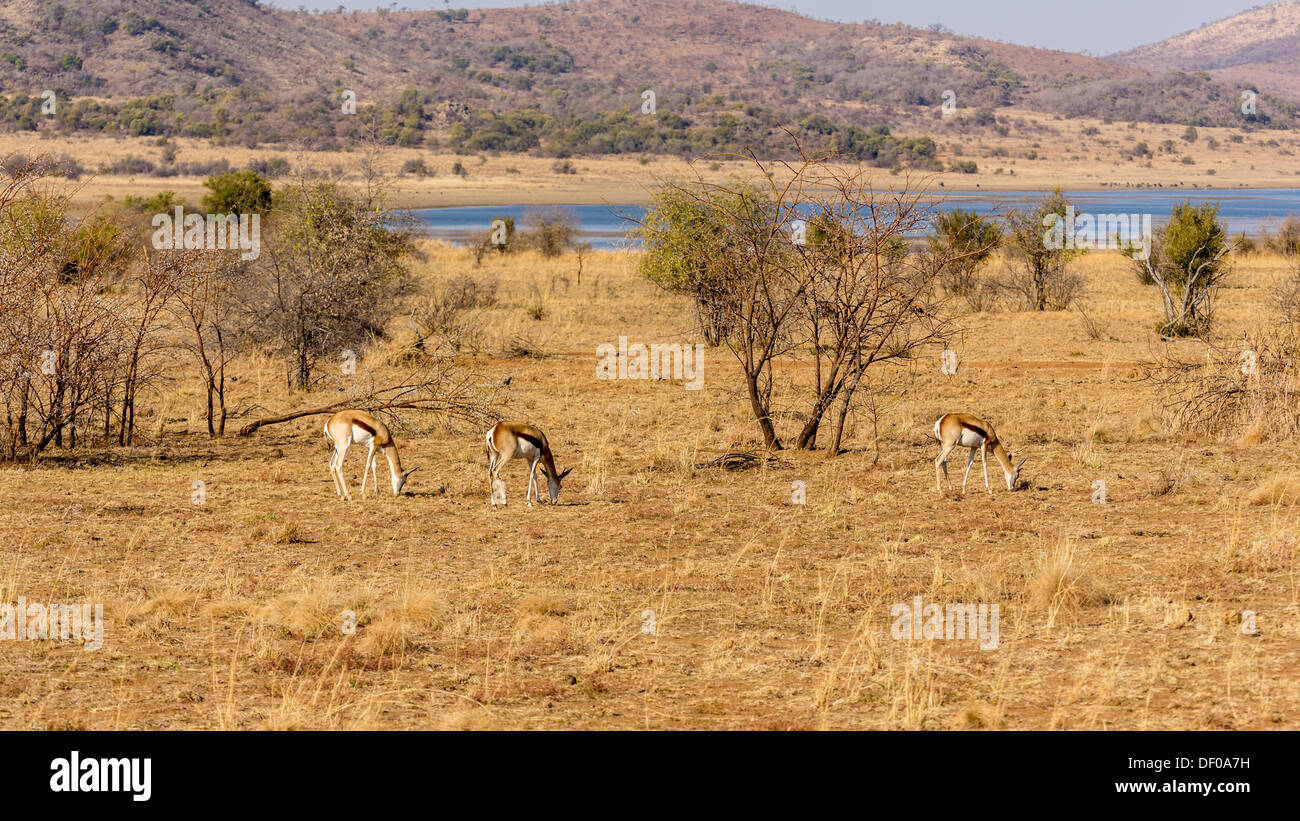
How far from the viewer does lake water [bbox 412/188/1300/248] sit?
6253 centimetres

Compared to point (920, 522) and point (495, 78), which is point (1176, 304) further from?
point (495, 78)

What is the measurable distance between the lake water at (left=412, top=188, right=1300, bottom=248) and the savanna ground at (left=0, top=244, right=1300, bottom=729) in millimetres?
36907

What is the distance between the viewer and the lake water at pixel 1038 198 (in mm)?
62531

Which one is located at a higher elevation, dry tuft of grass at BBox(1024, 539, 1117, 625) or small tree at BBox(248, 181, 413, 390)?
small tree at BBox(248, 181, 413, 390)

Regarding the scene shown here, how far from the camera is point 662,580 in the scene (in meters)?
10.3

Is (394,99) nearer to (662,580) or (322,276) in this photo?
(322,276)

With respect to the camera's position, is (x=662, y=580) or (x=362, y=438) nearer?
(x=662, y=580)

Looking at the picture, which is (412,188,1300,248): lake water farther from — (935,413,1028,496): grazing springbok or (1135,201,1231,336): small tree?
(935,413,1028,496): grazing springbok

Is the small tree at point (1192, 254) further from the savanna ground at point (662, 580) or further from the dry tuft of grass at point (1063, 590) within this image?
the dry tuft of grass at point (1063, 590)

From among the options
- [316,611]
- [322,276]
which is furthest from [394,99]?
[316,611]

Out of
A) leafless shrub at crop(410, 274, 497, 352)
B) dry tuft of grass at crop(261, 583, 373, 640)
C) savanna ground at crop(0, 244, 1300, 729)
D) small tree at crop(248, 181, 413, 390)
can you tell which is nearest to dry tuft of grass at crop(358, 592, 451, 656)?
savanna ground at crop(0, 244, 1300, 729)

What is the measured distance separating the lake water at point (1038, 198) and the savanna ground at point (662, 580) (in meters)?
36.9

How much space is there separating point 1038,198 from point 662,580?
204ft

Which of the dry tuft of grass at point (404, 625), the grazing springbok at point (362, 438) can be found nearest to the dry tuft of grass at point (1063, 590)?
the dry tuft of grass at point (404, 625)
